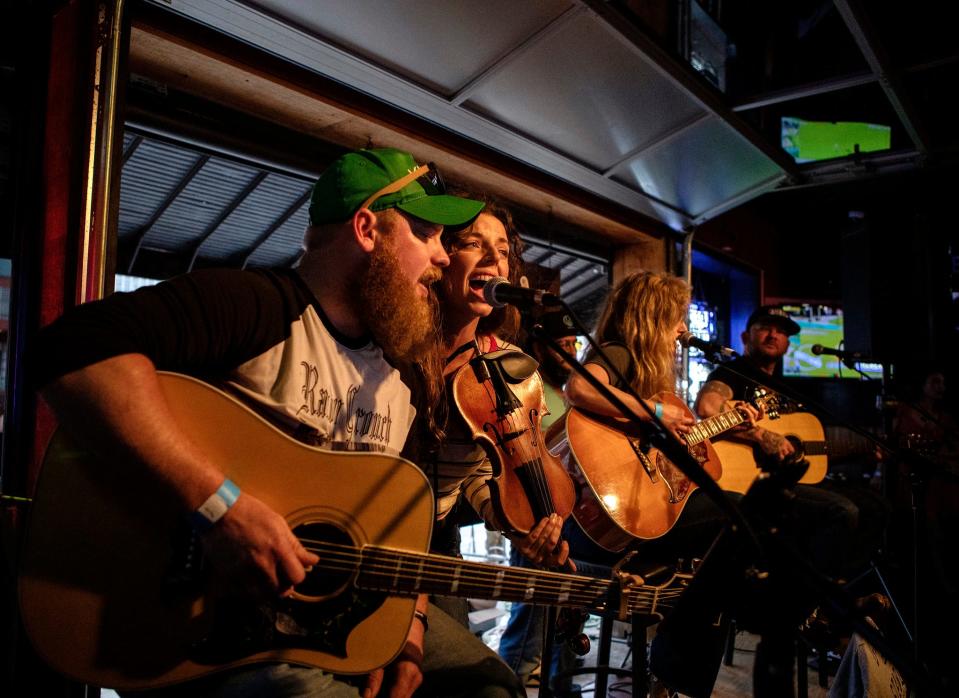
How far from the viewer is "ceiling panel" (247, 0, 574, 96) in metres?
3.06

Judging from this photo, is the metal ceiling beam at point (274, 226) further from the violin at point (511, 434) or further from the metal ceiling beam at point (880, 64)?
the metal ceiling beam at point (880, 64)

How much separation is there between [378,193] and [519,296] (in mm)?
602

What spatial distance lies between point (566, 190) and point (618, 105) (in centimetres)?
103

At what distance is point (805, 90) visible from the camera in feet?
15.9

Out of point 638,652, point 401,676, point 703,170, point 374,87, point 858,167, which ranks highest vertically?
point 858,167

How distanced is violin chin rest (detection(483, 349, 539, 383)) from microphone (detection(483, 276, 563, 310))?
1.92ft

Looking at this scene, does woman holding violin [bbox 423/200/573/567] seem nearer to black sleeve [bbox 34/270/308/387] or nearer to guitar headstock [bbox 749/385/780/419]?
black sleeve [bbox 34/270/308/387]

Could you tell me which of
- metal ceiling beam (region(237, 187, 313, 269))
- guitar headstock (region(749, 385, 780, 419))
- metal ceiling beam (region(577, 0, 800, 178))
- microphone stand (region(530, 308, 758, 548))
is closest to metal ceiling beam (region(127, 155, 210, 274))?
metal ceiling beam (region(237, 187, 313, 269))

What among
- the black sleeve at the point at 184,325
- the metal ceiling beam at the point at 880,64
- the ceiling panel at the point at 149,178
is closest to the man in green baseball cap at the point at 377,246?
the black sleeve at the point at 184,325

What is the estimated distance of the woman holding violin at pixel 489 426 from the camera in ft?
7.55

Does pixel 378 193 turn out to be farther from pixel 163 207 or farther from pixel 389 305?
pixel 163 207

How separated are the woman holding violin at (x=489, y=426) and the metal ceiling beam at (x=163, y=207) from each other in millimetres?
2112

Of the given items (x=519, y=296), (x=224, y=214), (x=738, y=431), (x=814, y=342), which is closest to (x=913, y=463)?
(x=738, y=431)

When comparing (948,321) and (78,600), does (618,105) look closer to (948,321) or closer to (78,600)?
(78,600)
